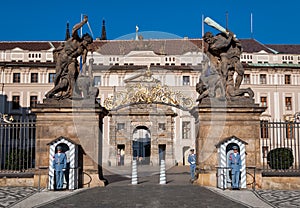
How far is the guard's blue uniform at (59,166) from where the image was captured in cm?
1130

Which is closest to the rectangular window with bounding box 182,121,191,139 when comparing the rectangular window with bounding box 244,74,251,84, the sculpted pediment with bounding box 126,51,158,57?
the rectangular window with bounding box 244,74,251,84

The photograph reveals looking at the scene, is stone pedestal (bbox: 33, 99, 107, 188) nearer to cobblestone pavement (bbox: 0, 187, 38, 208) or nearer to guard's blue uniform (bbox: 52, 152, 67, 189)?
cobblestone pavement (bbox: 0, 187, 38, 208)

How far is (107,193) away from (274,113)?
29.0 m

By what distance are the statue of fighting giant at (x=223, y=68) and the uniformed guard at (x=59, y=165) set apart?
4.85 m

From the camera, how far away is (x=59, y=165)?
445 inches

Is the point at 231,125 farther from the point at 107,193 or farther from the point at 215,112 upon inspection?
the point at 107,193

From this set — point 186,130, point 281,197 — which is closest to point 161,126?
point 186,130

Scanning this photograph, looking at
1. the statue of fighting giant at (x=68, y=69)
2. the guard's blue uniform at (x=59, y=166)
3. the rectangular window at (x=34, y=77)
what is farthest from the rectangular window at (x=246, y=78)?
the guard's blue uniform at (x=59, y=166)

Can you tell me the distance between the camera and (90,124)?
12453 mm

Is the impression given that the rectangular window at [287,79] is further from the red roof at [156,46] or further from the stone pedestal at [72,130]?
the stone pedestal at [72,130]

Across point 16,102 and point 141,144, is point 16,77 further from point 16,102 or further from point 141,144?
point 141,144

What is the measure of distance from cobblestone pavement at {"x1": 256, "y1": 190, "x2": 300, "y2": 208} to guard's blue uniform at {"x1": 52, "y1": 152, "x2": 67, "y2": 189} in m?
5.70

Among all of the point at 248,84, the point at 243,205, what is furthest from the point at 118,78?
the point at 243,205

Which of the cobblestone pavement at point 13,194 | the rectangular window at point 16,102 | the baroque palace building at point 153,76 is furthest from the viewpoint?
the rectangular window at point 16,102
